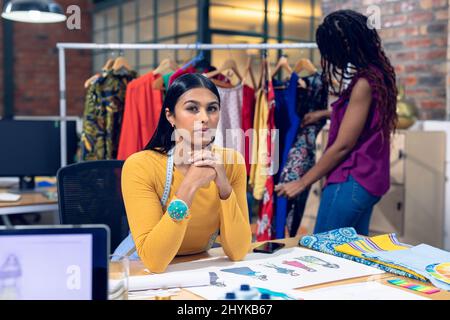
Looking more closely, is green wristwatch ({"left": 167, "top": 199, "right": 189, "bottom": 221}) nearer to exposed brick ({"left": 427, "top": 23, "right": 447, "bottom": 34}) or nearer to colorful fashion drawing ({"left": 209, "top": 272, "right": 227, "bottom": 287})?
colorful fashion drawing ({"left": 209, "top": 272, "right": 227, "bottom": 287})

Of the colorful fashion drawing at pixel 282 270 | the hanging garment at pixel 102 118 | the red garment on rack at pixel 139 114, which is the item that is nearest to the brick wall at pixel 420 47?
the red garment on rack at pixel 139 114

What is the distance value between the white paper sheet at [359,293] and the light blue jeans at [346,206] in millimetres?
900

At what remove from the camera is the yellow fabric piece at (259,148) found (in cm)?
278

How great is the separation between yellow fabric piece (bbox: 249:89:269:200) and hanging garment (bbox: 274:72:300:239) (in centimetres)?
7

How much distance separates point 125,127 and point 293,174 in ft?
3.12

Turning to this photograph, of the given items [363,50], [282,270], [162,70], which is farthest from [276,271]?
[162,70]

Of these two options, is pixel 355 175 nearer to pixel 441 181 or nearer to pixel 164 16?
pixel 441 181

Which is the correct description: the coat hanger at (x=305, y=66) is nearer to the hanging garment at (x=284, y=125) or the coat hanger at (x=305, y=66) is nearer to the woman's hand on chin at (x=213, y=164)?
the hanging garment at (x=284, y=125)

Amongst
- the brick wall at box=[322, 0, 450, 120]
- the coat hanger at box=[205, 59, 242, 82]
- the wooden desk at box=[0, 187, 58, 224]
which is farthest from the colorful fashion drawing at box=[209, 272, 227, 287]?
the brick wall at box=[322, 0, 450, 120]

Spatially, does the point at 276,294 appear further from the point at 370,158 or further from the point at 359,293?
the point at 370,158

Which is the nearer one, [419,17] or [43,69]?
[419,17]

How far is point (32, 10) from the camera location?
2945 mm

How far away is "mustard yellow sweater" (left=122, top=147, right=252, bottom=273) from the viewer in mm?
1313

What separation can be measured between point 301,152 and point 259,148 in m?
0.23
